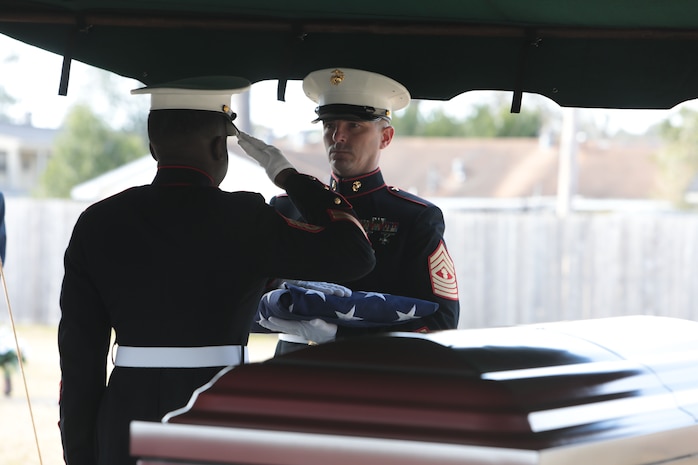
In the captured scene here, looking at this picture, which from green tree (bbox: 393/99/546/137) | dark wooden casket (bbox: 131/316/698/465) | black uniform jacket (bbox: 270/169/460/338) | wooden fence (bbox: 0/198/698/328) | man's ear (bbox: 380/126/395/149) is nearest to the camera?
dark wooden casket (bbox: 131/316/698/465)

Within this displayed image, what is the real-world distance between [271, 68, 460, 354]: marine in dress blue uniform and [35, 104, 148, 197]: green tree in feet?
89.7

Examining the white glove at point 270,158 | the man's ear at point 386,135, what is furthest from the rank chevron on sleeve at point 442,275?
the white glove at point 270,158

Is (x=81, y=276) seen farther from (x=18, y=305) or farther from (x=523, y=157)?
(x=523, y=157)

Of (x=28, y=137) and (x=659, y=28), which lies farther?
(x=28, y=137)

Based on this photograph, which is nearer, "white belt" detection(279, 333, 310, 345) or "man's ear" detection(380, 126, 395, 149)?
"white belt" detection(279, 333, 310, 345)

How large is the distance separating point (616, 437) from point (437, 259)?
62.7 inches

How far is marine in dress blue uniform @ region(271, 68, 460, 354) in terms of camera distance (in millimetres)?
3082

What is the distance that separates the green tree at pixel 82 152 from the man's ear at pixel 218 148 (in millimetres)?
28157

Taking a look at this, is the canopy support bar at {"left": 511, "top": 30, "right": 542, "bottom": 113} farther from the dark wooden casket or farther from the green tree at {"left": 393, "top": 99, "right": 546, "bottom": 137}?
the green tree at {"left": 393, "top": 99, "right": 546, "bottom": 137}

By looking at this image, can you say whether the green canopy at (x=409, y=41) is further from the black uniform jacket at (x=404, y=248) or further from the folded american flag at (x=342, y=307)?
the folded american flag at (x=342, y=307)

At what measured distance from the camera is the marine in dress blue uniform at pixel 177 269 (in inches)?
88.2

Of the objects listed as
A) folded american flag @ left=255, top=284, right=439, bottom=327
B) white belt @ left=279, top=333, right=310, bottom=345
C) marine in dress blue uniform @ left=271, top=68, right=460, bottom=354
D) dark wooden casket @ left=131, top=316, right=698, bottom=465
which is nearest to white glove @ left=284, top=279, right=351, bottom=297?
folded american flag @ left=255, top=284, right=439, bottom=327

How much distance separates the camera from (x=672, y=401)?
1768 mm

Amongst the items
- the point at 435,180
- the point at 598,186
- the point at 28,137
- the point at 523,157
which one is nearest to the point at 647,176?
the point at 598,186
